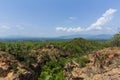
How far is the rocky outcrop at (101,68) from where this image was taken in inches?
1187

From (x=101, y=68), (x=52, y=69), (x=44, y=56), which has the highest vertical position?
(x=101, y=68)

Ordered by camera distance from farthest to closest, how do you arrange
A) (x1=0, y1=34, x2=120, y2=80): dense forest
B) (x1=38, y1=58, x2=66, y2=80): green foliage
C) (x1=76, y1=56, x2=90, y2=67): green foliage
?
(x1=0, y1=34, x2=120, y2=80): dense forest
(x1=38, y1=58, x2=66, y2=80): green foliage
(x1=76, y1=56, x2=90, y2=67): green foliage

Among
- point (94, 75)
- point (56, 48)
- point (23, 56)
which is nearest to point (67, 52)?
point (56, 48)

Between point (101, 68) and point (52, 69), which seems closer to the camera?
point (101, 68)

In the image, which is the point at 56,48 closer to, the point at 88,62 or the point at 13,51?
the point at 13,51

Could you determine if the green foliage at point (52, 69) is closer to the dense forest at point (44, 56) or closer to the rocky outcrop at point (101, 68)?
the dense forest at point (44, 56)

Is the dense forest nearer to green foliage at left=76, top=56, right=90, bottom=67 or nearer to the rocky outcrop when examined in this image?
green foliage at left=76, top=56, right=90, bottom=67

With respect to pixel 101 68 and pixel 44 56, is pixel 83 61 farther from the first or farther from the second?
pixel 44 56

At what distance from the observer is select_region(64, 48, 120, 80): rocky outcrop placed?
30.1 metres

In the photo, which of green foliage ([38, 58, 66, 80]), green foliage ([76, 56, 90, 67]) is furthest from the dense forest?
green foliage ([76, 56, 90, 67])

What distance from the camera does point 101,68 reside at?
109 feet

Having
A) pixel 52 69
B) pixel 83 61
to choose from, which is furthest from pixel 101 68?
pixel 52 69

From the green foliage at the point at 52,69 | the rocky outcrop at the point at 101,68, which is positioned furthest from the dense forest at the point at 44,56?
the rocky outcrop at the point at 101,68

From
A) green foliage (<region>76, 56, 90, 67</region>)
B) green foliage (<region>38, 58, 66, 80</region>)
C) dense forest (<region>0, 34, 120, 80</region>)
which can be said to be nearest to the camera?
green foliage (<region>76, 56, 90, 67</region>)
